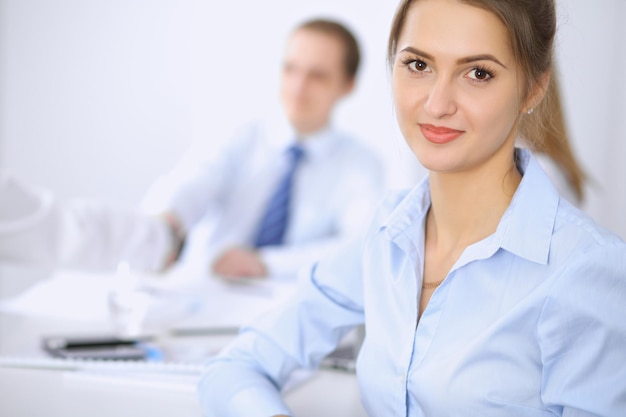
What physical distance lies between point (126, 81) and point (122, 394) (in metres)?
3.68

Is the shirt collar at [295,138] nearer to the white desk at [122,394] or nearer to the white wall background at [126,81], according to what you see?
the white wall background at [126,81]

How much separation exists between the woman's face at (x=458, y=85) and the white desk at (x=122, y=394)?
45 centimetres

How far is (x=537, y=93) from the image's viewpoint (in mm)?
1175

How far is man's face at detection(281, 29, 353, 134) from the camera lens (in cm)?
313

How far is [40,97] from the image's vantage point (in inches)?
190

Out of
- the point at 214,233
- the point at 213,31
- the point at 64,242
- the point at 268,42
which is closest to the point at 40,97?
the point at 213,31

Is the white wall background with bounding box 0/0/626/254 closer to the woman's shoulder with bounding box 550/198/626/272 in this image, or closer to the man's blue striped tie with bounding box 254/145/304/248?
the man's blue striped tie with bounding box 254/145/304/248

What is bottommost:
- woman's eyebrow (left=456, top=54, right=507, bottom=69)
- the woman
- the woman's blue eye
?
the woman

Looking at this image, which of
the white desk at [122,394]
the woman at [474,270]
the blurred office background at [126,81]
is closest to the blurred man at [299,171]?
the blurred office background at [126,81]

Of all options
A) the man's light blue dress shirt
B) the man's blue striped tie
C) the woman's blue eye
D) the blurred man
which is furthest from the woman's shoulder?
the man's blue striped tie

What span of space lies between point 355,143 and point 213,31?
1.86 meters

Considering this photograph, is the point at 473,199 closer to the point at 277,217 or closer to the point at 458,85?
the point at 458,85

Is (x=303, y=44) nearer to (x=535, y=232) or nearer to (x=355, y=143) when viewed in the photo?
(x=355, y=143)

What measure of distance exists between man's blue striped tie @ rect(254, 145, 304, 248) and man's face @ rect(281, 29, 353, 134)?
231 mm
